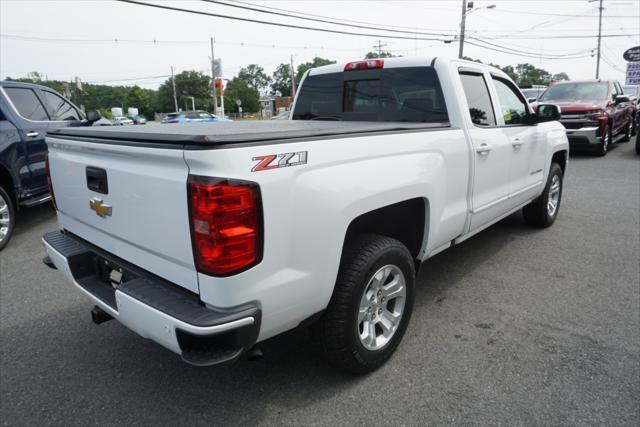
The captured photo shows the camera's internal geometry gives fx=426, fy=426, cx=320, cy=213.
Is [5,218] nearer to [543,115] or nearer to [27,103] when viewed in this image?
[27,103]

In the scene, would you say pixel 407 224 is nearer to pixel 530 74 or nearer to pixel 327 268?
pixel 327 268

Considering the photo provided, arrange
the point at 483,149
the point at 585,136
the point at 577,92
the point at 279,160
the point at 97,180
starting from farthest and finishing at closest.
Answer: the point at 577,92, the point at 585,136, the point at 483,149, the point at 97,180, the point at 279,160

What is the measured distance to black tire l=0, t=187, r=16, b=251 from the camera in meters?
5.05

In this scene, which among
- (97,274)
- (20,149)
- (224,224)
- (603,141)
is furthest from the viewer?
(603,141)

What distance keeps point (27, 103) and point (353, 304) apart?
19.5 ft

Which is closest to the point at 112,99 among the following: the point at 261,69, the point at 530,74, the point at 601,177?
the point at 261,69

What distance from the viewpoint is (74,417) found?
2.28 meters

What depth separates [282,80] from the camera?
11762 centimetres

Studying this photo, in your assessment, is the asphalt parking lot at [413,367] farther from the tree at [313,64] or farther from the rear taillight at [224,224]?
the tree at [313,64]

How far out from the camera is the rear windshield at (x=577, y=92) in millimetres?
11750

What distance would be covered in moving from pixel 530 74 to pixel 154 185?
118216 millimetres

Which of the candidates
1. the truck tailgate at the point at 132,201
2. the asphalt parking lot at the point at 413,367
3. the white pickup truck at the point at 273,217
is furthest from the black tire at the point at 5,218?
the truck tailgate at the point at 132,201

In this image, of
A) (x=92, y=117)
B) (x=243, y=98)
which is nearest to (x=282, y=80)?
(x=243, y=98)

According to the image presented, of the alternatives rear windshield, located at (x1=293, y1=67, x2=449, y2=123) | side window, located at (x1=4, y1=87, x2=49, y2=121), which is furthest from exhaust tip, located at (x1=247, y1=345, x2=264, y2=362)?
side window, located at (x1=4, y1=87, x2=49, y2=121)
